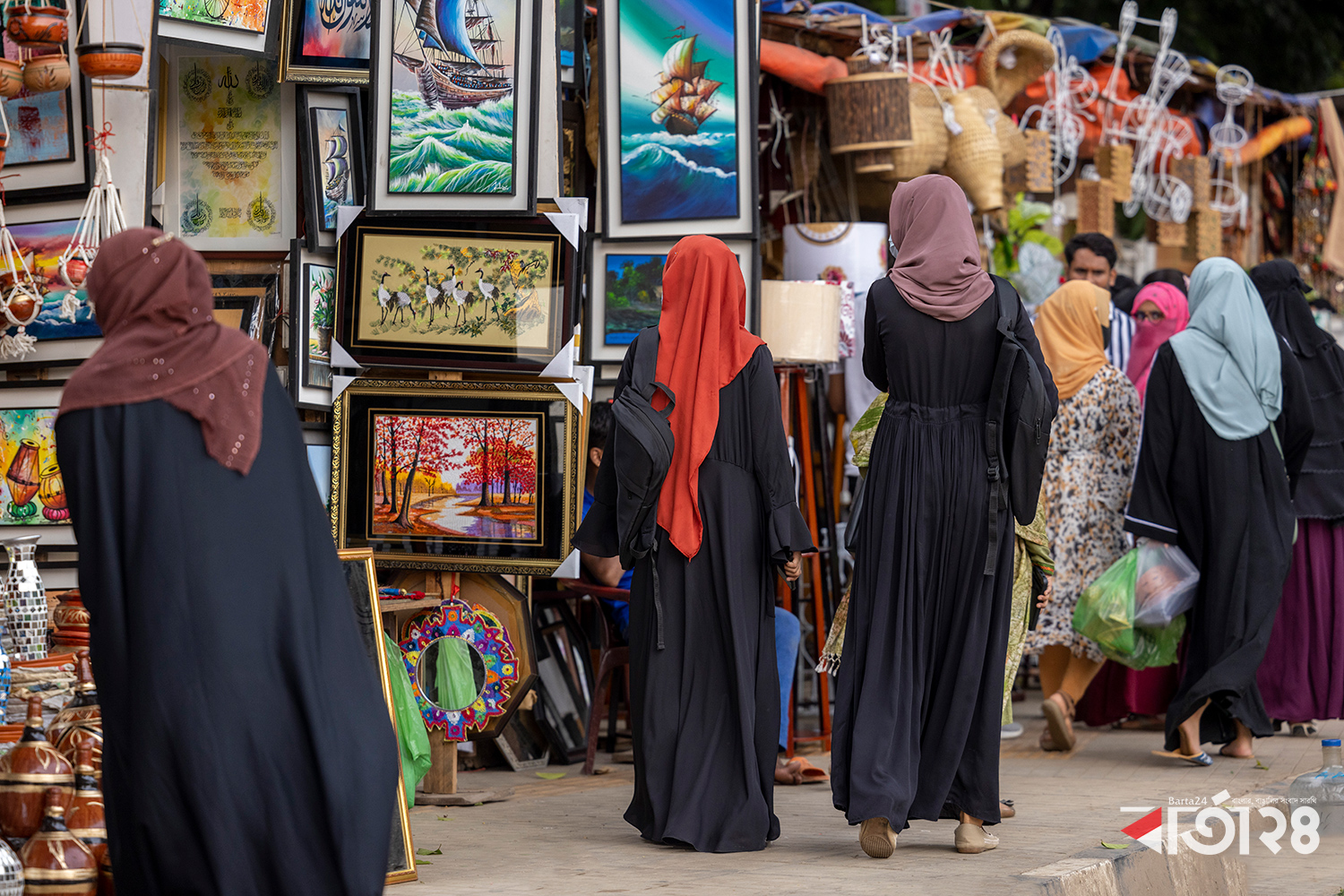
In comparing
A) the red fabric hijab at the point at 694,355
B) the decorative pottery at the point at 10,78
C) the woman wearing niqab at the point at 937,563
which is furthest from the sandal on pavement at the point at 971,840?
the decorative pottery at the point at 10,78

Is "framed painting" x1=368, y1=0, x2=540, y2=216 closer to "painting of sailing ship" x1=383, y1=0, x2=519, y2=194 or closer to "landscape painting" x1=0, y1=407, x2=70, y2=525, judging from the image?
"painting of sailing ship" x1=383, y1=0, x2=519, y2=194

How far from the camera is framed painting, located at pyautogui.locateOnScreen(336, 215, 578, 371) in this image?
5520 mm

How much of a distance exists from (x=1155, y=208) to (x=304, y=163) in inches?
235

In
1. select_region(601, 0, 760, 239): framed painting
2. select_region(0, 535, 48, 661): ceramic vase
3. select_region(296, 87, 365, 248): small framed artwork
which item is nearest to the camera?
select_region(0, 535, 48, 661): ceramic vase

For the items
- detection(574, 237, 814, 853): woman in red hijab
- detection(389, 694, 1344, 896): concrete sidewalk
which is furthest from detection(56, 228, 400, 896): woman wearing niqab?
detection(574, 237, 814, 853): woman in red hijab

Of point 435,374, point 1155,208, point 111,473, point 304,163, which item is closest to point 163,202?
point 304,163

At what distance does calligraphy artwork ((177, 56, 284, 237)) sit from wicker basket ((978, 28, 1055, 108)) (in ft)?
13.0

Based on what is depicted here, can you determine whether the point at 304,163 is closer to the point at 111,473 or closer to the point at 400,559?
the point at 400,559

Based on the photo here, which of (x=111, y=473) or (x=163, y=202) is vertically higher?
(x=163, y=202)

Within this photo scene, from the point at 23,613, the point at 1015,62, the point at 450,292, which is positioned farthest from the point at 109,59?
the point at 1015,62

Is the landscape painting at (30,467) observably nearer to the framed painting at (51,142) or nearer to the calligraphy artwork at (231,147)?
the framed painting at (51,142)

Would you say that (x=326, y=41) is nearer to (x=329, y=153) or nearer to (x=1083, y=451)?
(x=329, y=153)

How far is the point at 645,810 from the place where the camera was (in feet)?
15.1

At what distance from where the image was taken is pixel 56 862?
3.40 meters
